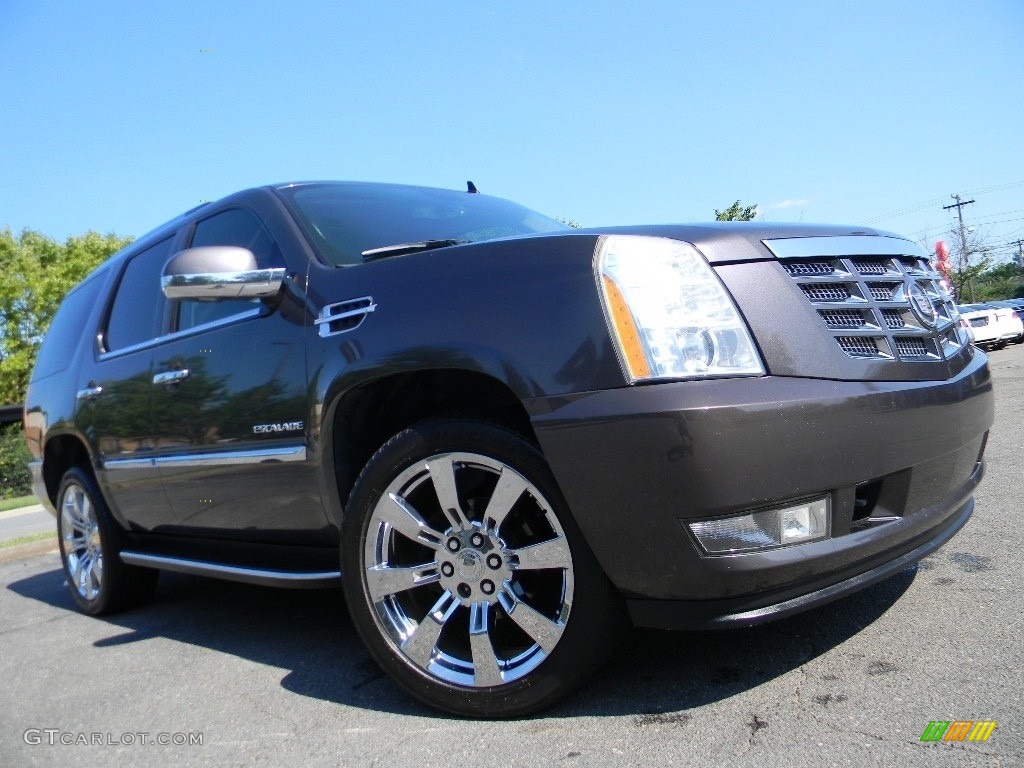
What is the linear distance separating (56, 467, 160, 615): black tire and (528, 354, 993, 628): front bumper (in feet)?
10.4

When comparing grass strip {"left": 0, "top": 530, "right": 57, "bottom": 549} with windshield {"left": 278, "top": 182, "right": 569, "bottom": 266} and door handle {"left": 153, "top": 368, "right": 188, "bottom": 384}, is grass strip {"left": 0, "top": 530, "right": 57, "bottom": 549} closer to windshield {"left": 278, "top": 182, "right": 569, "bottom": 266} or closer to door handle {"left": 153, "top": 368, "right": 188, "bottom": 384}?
door handle {"left": 153, "top": 368, "right": 188, "bottom": 384}

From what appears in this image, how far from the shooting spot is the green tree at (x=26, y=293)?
3244cm

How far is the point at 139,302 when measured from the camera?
4262 mm

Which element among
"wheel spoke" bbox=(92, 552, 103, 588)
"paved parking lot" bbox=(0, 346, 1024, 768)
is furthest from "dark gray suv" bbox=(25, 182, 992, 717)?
"wheel spoke" bbox=(92, 552, 103, 588)

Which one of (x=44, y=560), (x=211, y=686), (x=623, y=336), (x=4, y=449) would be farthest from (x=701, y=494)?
(x=4, y=449)

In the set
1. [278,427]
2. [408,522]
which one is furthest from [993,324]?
[408,522]

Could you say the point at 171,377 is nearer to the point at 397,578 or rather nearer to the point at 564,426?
the point at 397,578

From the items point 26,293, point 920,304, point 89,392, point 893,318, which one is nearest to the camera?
point 893,318

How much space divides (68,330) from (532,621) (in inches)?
156

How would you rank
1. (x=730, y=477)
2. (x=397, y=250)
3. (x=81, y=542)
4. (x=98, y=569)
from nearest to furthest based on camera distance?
1. (x=730, y=477)
2. (x=397, y=250)
3. (x=98, y=569)
4. (x=81, y=542)

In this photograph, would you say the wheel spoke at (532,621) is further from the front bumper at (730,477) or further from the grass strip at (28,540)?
the grass strip at (28,540)

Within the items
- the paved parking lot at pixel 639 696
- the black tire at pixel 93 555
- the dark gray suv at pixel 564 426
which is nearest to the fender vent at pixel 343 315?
the dark gray suv at pixel 564 426

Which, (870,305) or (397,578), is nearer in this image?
(870,305)

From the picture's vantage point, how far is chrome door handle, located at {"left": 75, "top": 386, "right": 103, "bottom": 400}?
14.0ft
